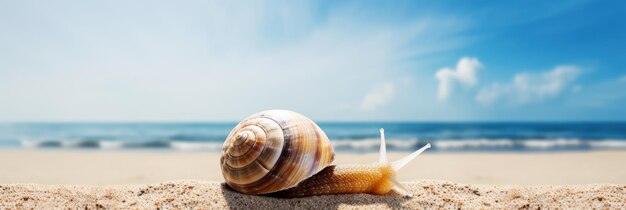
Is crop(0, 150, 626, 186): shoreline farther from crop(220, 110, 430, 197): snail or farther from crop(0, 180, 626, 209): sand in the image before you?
crop(220, 110, 430, 197): snail

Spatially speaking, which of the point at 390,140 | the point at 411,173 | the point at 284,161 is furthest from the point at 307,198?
the point at 390,140

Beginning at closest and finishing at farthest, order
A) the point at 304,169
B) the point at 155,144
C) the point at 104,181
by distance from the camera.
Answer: the point at 304,169, the point at 104,181, the point at 155,144

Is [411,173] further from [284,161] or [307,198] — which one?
[284,161]

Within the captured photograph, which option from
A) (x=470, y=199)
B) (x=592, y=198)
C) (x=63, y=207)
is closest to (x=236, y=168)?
(x=63, y=207)

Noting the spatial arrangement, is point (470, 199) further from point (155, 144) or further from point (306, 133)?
point (155, 144)

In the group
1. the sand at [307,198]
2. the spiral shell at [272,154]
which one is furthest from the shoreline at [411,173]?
the spiral shell at [272,154]

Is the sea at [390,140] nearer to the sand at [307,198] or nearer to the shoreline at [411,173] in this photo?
the shoreline at [411,173]
